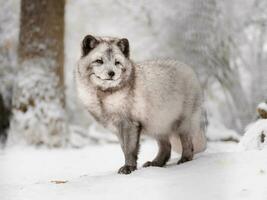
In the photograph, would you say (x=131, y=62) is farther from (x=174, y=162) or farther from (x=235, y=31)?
(x=235, y=31)

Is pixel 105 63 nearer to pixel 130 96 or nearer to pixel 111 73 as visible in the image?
pixel 111 73

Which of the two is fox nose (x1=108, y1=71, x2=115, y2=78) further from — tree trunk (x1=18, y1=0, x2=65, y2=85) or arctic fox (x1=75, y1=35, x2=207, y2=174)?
tree trunk (x1=18, y1=0, x2=65, y2=85)

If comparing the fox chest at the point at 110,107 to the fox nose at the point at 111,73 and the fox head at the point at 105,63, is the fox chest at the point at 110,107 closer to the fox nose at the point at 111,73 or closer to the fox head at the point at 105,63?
the fox head at the point at 105,63

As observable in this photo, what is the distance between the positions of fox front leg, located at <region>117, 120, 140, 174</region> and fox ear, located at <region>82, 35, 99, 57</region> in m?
0.86

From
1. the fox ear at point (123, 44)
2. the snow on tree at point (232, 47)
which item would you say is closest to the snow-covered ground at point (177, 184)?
the fox ear at point (123, 44)

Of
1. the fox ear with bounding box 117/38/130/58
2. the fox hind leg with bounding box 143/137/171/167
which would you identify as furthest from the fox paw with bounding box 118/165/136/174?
the fox ear with bounding box 117/38/130/58

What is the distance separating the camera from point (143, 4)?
64.9 feet

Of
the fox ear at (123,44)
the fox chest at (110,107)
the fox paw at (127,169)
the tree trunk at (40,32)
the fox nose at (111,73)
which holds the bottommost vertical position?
the fox paw at (127,169)

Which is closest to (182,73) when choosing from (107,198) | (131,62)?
(131,62)

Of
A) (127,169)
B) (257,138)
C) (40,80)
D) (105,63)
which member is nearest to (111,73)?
(105,63)

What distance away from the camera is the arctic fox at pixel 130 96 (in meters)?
6.14

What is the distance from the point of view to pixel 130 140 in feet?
20.5

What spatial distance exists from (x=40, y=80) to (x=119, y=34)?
898cm

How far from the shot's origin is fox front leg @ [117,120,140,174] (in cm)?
625
